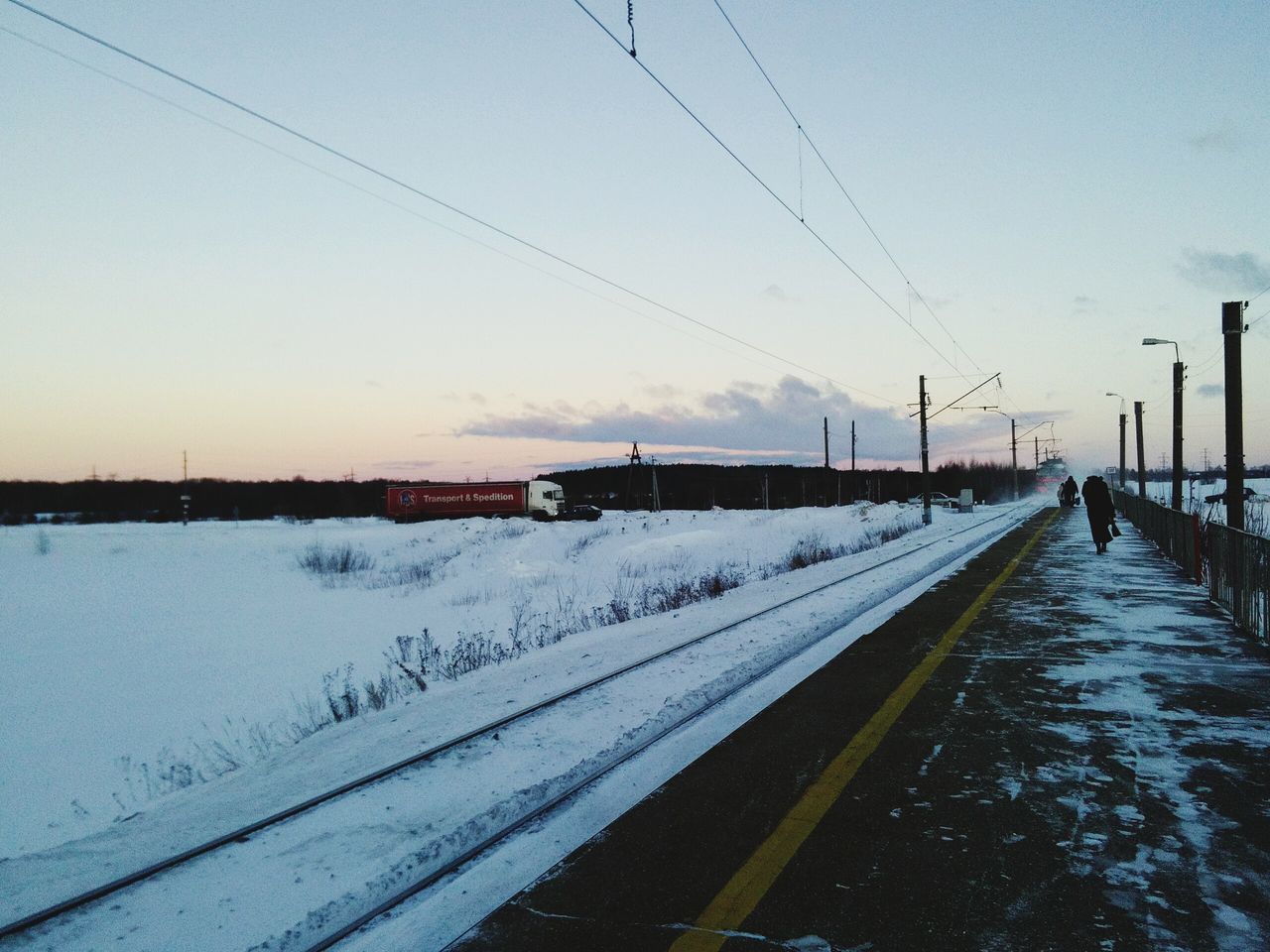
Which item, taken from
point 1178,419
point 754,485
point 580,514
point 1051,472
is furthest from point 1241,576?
point 1051,472

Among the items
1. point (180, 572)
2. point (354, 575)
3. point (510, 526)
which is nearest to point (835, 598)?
point (354, 575)

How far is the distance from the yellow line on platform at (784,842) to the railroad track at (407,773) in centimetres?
131

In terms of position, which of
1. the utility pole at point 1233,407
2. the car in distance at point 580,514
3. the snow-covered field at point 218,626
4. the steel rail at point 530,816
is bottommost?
the snow-covered field at point 218,626

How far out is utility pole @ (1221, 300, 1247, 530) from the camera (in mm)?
15164

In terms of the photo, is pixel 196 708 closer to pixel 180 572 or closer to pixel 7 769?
pixel 7 769

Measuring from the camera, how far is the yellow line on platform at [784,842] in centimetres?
316

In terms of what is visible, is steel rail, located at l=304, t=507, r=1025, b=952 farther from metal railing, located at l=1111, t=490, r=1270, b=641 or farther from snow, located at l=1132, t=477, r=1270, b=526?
snow, located at l=1132, t=477, r=1270, b=526

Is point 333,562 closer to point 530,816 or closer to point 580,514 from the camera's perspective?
point 530,816

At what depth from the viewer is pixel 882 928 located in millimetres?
3119

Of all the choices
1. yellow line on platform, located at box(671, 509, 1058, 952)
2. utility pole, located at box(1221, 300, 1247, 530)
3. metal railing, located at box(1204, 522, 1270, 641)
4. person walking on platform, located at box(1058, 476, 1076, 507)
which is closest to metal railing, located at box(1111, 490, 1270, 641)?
metal railing, located at box(1204, 522, 1270, 641)

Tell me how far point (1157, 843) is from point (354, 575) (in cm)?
2528

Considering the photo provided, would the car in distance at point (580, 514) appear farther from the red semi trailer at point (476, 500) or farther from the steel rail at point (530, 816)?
the steel rail at point (530, 816)

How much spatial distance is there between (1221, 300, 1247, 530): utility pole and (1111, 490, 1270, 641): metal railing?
32.9 inches

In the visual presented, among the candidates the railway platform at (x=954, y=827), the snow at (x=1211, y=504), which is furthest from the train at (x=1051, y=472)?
the railway platform at (x=954, y=827)
